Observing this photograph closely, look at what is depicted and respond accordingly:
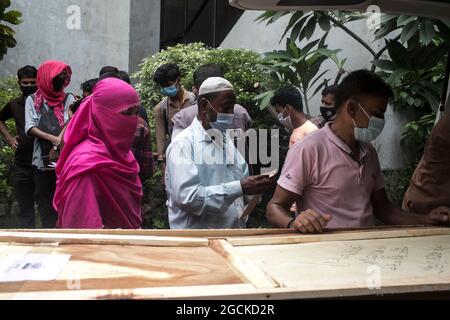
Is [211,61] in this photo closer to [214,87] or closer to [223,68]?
[223,68]

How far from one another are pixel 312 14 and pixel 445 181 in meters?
3.04

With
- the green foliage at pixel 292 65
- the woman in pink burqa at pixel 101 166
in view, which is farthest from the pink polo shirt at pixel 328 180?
the green foliage at pixel 292 65

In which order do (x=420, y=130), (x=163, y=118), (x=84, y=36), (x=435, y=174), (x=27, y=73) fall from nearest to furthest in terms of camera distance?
(x=435, y=174)
(x=27, y=73)
(x=163, y=118)
(x=420, y=130)
(x=84, y=36)

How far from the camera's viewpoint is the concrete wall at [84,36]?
325 inches

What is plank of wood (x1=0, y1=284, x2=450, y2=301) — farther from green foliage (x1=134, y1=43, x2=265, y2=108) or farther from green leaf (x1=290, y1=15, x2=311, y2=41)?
green foliage (x1=134, y1=43, x2=265, y2=108)

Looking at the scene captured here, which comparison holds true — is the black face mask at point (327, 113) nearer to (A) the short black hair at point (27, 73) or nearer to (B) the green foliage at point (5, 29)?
(A) the short black hair at point (27, 73)

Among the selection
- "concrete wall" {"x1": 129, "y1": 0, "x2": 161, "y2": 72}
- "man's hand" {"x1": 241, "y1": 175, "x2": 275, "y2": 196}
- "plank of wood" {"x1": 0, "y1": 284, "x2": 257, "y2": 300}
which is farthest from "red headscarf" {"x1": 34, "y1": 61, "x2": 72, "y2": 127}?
"concrete wall" {"x1": 129, "y1": 0, "x2": 161, "y2": 72}

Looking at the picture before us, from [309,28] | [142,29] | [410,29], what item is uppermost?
[142,29]

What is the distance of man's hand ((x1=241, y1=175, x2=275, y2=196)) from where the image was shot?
2.96m

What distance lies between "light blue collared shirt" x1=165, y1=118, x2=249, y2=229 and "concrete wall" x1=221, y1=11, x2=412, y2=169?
11.7 feet

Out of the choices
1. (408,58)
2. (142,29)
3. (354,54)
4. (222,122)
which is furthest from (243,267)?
(142,29)

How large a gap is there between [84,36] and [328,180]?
6.87 metres

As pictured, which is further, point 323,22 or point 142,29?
point 142,29

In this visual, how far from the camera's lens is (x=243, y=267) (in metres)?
1.60
